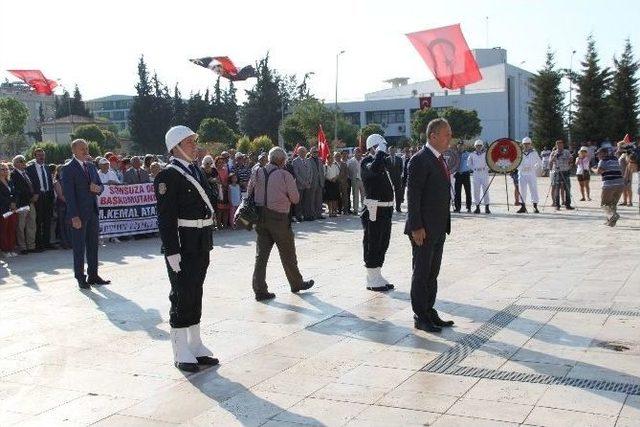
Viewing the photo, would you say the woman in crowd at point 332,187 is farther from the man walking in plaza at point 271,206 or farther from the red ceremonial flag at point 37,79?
the red ceremonial flag at point 37,79

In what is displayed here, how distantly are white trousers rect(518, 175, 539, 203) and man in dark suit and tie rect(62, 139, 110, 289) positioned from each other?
13.1 meters

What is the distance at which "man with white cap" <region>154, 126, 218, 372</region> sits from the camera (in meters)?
6.35

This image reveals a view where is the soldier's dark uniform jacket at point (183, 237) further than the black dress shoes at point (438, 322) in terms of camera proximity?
No

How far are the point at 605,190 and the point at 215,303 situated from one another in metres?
10.4

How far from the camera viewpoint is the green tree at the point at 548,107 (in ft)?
192

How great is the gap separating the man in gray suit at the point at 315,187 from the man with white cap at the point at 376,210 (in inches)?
405

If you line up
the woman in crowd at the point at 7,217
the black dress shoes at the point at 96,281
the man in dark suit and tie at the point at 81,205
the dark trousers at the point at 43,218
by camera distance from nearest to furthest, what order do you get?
the man in dark suit and tie at the point at 81,205
the black dress shoes at the point at 96,281
the woman in crowd at the point at 7,217
the dark trousers at the point at 43,218

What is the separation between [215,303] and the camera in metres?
9.21

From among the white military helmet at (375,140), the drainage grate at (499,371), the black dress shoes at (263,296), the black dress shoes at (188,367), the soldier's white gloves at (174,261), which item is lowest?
the drainage grate at (499,371)

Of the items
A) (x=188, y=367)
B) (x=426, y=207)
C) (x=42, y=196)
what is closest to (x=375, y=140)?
(x=426, y=207)

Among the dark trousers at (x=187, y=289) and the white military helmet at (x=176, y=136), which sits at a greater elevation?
the white military helmet at (x=176, y=136)

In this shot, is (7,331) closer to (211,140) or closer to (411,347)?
(411,347)

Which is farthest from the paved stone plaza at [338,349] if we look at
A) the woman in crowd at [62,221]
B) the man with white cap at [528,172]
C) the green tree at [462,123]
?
the green tree at [462,123]

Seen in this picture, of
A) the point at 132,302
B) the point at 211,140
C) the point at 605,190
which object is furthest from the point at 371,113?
the point at 132,302
